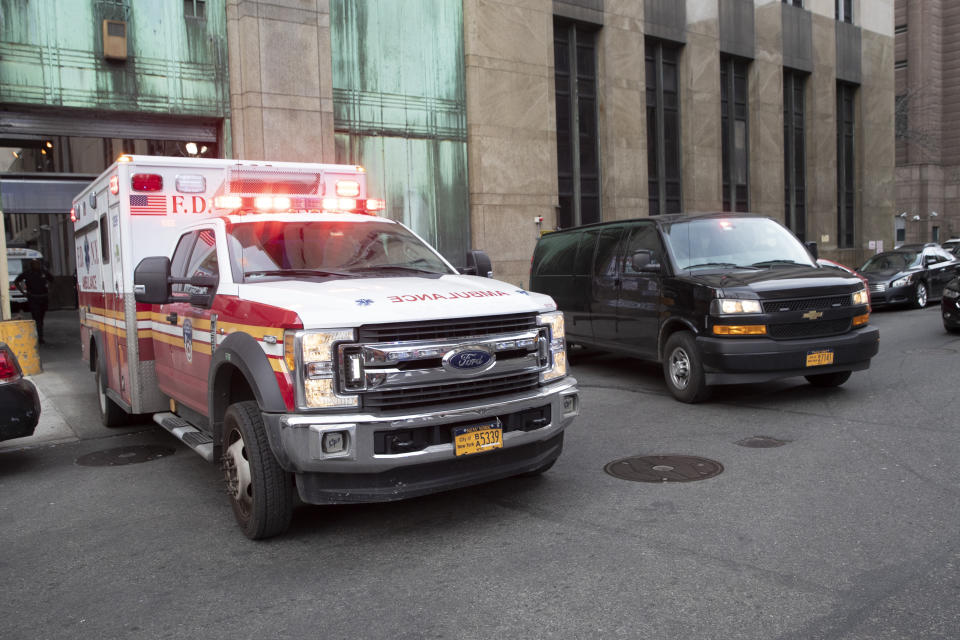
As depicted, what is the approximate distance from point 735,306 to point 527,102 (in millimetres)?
14181

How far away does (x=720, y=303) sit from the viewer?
8023 mm

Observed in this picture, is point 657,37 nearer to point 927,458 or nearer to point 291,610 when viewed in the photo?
point 927,458

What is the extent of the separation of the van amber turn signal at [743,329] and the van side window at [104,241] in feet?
20.2

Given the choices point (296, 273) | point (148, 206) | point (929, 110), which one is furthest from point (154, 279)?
point (929, 110)

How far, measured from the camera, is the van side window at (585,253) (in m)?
10.8

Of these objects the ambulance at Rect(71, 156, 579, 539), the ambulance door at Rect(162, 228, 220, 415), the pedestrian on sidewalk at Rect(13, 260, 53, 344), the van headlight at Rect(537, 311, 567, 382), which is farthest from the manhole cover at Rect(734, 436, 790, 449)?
the pedestrian on sidewalk at Rect(13, 260, 53, 344)

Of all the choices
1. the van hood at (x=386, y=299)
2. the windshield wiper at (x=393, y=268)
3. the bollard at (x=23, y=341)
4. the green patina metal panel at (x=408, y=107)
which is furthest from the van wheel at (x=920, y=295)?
the bollard at (x=23, y=341)

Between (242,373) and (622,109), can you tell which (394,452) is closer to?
(242,373)

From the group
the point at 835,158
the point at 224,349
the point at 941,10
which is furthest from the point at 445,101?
the point at 941,10

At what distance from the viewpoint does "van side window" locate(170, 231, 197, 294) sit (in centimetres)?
658

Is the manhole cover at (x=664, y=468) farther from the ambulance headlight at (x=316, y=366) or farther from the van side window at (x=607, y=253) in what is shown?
the van side window at (x=607, y=253)

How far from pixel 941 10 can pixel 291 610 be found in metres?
79.2

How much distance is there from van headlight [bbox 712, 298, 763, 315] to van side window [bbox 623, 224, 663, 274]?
4.13ft

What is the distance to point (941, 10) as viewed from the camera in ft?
219
